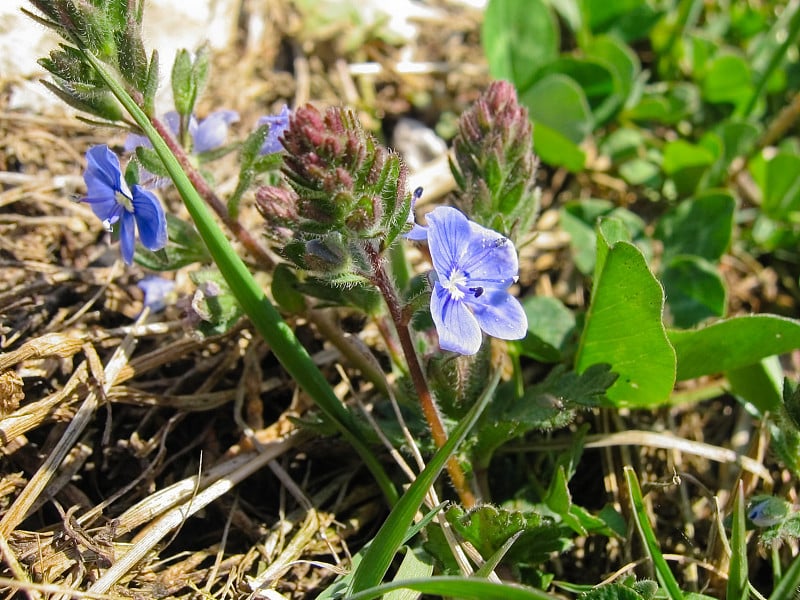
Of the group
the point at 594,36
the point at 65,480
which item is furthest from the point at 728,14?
the point at 65,480

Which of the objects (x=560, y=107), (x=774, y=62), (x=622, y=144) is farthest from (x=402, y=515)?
(x=774, y=62)

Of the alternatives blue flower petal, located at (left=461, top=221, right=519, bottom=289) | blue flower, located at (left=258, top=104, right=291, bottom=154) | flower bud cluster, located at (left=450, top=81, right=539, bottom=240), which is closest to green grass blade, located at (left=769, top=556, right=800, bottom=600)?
blue flower petal, located at (left=461, top=221, right=519, bottom=289)

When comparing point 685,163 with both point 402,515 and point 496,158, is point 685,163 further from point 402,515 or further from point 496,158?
point 402,515

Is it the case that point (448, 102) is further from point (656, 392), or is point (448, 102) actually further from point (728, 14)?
point (656, 392)

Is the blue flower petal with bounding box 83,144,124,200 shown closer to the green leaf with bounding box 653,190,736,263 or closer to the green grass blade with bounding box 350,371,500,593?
the green grass blade with bounding box 350,371,500,593

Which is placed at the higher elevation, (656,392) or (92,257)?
(92,257)

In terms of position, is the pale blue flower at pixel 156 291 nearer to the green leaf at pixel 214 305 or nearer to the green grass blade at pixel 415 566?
the green leaf at pixel 214 305

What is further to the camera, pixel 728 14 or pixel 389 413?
pixel 728 14

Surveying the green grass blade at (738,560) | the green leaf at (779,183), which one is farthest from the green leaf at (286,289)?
the green leaf at (779,183)
